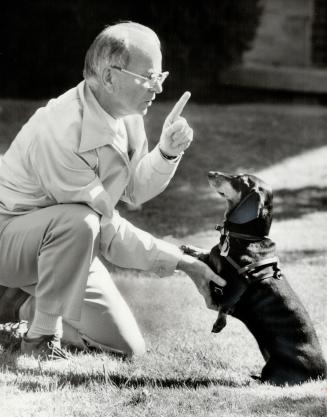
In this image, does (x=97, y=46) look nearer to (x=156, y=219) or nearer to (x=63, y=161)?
(x=63, y=161)

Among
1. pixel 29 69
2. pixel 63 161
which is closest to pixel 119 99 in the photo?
pixel 63 161

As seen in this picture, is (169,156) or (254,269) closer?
(254,269)

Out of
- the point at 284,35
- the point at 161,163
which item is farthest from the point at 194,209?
the point at 284,35

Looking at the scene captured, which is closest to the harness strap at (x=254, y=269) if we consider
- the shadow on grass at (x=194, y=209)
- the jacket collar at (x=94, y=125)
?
the jacket collar at (x=94, y=125)

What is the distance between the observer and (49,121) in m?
3.27

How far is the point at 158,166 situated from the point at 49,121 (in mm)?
499

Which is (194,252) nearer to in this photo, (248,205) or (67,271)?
(248,205)

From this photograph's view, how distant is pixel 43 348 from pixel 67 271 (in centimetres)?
42

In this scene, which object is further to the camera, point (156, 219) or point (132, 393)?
point (156, 219)

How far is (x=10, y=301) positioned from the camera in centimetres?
382

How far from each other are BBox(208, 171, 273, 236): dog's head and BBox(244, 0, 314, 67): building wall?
1012 centimetres

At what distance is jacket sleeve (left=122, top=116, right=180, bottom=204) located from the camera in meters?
3.45

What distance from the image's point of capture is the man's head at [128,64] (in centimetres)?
312

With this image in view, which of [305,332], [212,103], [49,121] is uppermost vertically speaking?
[49,121]
